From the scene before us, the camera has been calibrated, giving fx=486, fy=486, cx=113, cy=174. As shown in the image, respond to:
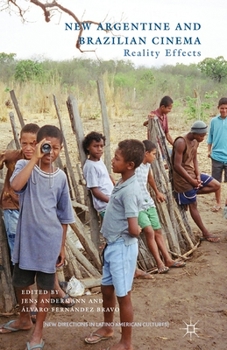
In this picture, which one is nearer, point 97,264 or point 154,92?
point 97,264

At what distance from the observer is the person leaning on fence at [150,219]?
13.9 feet

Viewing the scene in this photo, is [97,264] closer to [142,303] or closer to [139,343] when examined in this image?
[142,303]

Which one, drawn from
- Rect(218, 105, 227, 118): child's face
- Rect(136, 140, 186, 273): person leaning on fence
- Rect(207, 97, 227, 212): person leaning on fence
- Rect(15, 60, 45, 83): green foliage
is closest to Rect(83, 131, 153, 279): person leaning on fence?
Rect(136, 140, 186, 273): person leaning on fence

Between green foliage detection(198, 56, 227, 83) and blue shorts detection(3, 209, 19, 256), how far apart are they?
1337 centimetres

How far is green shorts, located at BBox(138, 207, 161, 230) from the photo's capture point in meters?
4.26

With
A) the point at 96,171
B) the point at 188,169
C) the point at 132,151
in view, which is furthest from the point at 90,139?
the point at 188,169

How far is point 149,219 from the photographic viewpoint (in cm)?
437

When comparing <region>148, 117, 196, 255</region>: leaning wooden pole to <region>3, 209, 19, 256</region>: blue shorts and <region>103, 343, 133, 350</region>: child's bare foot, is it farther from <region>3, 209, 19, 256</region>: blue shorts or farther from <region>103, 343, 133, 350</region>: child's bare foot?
<region>103, 343, 133, 350</region>: child's bare foot

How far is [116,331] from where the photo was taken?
10.5ft

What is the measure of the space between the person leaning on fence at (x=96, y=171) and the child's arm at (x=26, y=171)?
3.85 ft

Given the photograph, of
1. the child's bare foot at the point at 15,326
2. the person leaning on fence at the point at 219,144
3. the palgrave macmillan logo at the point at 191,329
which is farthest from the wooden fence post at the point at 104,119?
the person leaning on fence at the point at 219,144

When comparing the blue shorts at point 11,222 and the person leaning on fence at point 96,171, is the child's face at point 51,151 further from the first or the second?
the person leaning on fence at point 96,171

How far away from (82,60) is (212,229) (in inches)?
613

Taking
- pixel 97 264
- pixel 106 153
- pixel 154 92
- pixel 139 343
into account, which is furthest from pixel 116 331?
pixel 154 92
